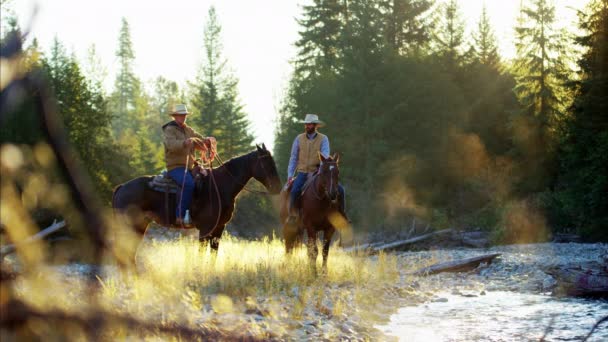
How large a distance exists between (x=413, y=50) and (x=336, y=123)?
23.7ft

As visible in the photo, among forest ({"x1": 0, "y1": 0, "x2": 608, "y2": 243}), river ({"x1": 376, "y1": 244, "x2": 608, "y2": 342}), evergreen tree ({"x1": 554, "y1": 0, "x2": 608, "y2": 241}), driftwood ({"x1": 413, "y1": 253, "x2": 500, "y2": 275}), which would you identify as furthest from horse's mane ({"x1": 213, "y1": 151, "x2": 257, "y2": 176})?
evergreen tree ({"x1": 554, "y1": 0, "x2": 608, "y2": 241})

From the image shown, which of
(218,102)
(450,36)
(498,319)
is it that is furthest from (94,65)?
(498,319)

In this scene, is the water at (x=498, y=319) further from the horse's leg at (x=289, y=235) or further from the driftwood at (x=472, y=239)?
the driftwood at (x=472, y=239)

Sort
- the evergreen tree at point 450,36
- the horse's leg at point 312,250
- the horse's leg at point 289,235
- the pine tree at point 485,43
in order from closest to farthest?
the horse's leg at point 312,250 → the horse's leg at point 289,235 → the evergreen tree at point 450,36 → the pine tree at point 485,43

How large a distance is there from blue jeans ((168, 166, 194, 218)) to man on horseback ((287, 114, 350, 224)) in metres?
2.22

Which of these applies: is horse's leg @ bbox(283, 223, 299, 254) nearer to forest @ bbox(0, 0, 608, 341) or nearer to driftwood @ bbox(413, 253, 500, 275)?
forest @ bbox(0, 0, 608, 341)

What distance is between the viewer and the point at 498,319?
856 cm

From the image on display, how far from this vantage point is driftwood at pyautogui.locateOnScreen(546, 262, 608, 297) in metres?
10.5

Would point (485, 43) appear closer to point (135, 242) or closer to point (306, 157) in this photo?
point (306, 157)

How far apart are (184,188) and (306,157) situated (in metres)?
2.80

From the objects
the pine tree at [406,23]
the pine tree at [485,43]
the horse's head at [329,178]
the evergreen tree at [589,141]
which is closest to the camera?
the horse's head at [329,178]

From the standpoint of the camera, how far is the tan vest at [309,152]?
38.7ft

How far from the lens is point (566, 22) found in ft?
104

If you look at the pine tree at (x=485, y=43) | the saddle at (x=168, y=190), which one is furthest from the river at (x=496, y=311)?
Answer: the pine tree at (x=485, y=43)
